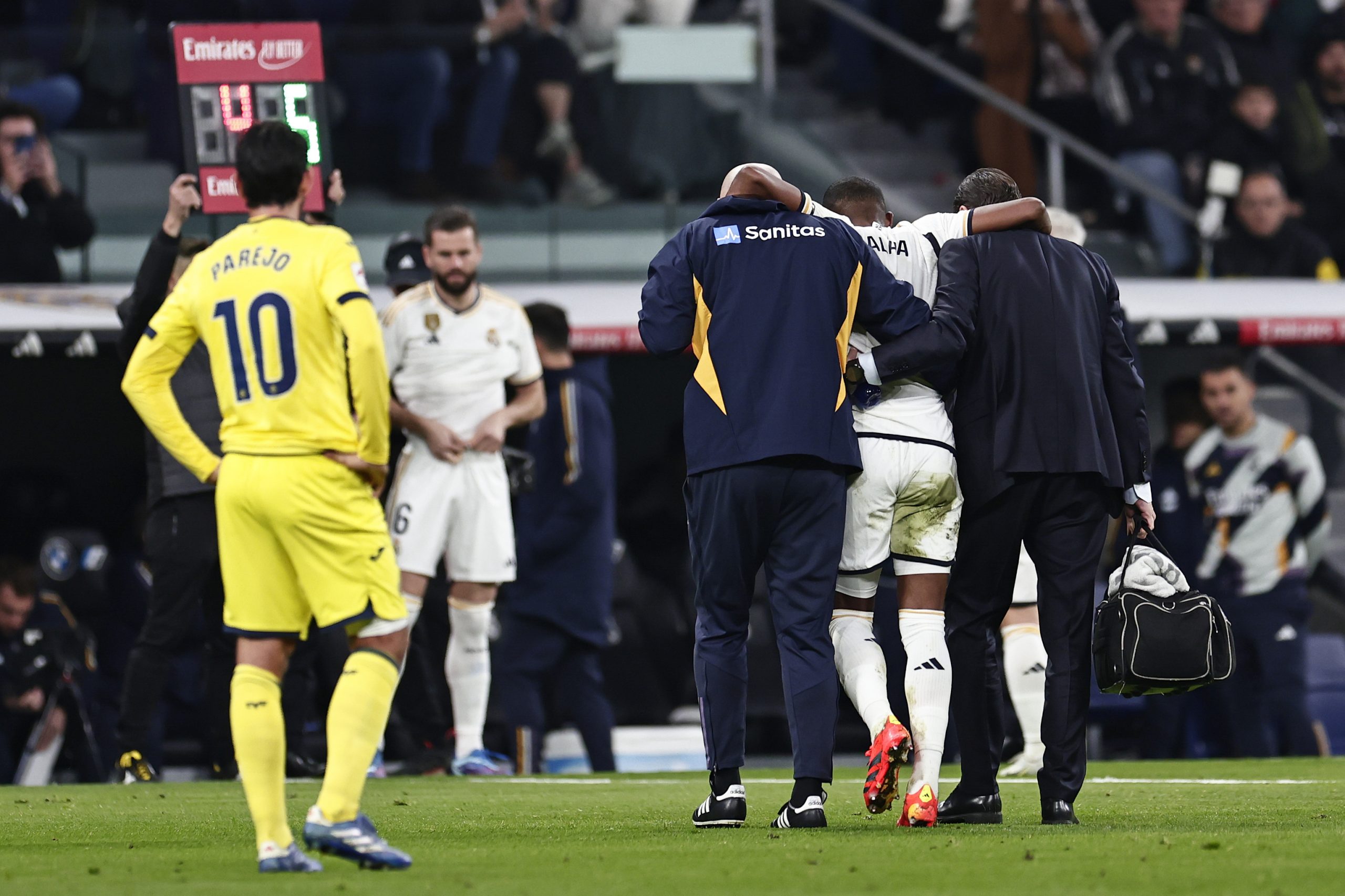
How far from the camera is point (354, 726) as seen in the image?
4.61m

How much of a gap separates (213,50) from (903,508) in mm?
4113

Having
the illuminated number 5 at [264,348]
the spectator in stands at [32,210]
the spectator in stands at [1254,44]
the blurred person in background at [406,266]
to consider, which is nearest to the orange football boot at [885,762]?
the illuminated number 5 at [264,348]

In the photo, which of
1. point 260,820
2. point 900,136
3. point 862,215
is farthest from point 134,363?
point 900,136

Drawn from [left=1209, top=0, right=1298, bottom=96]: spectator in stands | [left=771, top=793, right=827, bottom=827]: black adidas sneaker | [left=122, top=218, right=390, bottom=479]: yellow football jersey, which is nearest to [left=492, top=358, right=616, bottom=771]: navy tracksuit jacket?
[left=771, top=793, right=827, bottom=827]: black adidas sneaker

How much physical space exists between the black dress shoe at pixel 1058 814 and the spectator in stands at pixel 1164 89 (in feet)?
26.2

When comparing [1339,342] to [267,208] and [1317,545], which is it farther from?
[267,208]

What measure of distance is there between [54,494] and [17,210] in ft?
5.91

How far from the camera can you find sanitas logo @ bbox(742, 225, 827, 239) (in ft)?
19.0

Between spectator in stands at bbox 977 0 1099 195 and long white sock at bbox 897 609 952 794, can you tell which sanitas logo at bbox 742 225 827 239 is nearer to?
long white sock at bbox 897 609 952 794

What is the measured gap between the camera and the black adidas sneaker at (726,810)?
18.8 feet

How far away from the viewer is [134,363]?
16.4 feet

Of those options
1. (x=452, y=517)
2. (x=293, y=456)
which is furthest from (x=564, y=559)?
(x=293, y=456)

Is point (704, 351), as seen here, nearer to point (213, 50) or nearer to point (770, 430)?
point (770, 430)

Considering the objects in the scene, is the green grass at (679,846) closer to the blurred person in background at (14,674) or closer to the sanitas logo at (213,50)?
the blurred person in background at (14,674)
